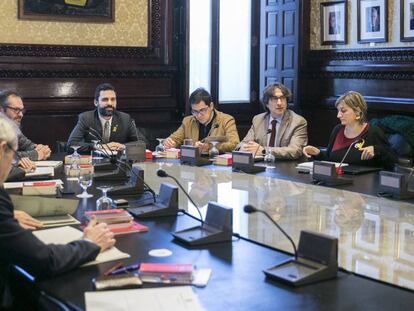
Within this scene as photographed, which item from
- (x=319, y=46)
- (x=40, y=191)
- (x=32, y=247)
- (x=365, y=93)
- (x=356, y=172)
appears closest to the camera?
(x=32, y=247)

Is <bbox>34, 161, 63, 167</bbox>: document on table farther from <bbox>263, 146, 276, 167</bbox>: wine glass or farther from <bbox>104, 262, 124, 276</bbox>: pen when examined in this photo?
<bbox>104, 262, 124, 276</bbox>: pen

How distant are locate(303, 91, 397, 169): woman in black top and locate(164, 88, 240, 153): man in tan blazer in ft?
2.76

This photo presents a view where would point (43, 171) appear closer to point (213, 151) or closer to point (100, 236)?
point (213, 151)

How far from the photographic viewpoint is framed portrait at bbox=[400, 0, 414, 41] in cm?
709

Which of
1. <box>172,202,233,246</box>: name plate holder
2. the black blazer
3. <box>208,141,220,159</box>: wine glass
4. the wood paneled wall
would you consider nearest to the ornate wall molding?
the wood paneled wall

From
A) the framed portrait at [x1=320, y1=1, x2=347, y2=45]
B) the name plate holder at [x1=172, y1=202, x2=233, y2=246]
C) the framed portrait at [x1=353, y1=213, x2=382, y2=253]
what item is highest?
the framed portrait at [x1=320, y1=1, x2=347, y2=45]

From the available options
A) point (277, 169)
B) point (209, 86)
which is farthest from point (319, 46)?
point (277, 169)

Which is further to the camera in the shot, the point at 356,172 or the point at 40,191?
the point at 356,172

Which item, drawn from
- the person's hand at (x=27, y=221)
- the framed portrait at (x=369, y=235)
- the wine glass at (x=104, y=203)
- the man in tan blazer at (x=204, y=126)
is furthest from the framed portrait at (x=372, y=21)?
the person's hand at (x=27, y=221)

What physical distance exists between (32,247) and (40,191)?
1.42 m

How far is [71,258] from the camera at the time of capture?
2348mm

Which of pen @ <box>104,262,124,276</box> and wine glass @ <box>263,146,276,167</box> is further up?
wine glass @ <box>263,146,276,167</box>

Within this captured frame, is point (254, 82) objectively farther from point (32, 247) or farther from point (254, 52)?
point (32, 247)

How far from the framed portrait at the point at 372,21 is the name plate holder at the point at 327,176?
3474mm
